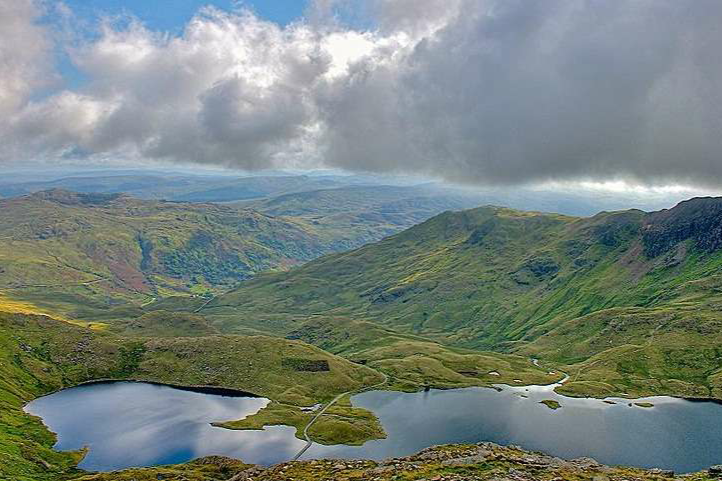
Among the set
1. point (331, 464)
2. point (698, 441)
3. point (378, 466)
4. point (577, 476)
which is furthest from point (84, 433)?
point (698, 441)

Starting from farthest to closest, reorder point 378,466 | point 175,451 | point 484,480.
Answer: point 175,451, point 378,466, point 484,480

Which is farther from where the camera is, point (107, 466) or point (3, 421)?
point (3, 421)

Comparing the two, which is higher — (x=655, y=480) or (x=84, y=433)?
(x=655, y=480)

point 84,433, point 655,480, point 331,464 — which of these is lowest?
point 84,433

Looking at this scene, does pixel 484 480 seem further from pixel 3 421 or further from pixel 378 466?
pixel 3 421

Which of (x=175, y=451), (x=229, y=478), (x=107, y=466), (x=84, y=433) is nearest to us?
(x=229, y=478)

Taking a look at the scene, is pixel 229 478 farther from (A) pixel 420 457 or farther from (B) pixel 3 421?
(B) pixel 3 421

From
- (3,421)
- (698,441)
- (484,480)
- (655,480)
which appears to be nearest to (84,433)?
(3,421)
